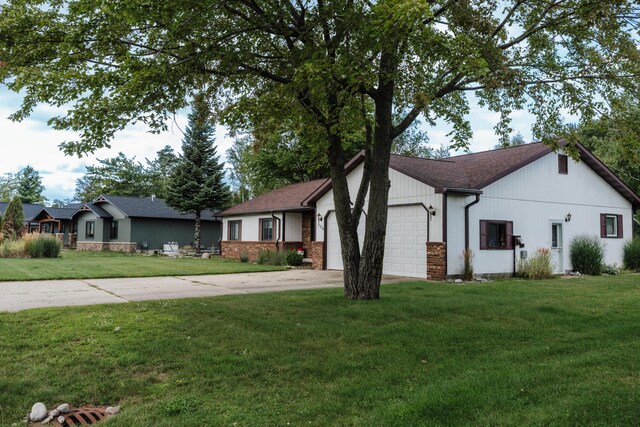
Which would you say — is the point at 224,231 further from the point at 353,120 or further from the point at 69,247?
A: the point at 353,120

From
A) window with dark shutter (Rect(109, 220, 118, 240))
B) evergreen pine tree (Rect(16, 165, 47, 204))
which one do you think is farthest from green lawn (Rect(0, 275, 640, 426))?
evergreen pine tree (Rect(16, 165, 47, 204))

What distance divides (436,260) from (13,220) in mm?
23817

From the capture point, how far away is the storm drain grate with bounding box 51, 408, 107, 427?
392cm

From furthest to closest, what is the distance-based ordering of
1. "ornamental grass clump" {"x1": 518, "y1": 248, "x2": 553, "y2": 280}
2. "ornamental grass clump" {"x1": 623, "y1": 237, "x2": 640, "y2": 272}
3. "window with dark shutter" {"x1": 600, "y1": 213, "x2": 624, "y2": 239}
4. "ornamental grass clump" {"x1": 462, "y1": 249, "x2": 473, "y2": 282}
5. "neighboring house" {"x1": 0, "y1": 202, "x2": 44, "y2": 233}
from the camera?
"neighboring house" {"x1": 0, "y1": 202, "x2": 44, "y2": 233}
"window with dark shutter" {"x1": 600, "y1": 213, "x2": 624, "y2": 239}
"ornamental grass clump" {"x1": 623, "y1": 237, "x2": 640, "y2": 272}
"ornamental grass clump" {"x1": 518, "y1": 248, "x2": 553, "y2": 280}
"ornamental grass clump" {"x1": 462, "y1": 249, "x2": 473, "y2": 282}

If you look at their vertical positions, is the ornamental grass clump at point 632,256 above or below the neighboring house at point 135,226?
below

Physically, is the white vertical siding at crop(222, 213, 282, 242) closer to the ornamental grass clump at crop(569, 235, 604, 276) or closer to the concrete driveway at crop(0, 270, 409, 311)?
the concrete driveway at crop(0, 270, 409, 311)

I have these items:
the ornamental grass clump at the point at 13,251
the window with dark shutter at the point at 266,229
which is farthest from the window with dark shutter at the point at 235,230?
the ornamental grass clump at the point at 13,251

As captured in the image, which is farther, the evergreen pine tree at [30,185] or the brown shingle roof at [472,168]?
the evergreen pine tree at [30,185]

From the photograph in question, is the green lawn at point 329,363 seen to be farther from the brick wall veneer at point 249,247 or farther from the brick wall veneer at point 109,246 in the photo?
the brick wall veneer at point 109,246

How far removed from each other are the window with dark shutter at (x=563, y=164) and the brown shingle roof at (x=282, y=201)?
10.0 meters

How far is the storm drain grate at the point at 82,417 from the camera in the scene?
3918mm

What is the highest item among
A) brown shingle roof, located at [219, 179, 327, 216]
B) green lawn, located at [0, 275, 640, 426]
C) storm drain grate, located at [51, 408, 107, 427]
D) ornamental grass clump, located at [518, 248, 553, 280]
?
brown shingle roof, located at [219, 179, 327, 216]

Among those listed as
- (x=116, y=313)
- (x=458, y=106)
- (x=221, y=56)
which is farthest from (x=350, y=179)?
(x=116, y=313)

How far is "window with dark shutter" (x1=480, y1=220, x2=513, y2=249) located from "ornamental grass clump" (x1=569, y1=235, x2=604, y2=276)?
3.53m
